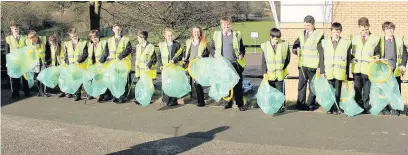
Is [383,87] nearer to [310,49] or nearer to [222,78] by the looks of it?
[310,49]

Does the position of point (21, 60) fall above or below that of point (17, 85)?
Answer: above

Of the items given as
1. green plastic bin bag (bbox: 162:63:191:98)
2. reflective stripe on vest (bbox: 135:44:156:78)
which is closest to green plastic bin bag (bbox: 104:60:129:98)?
reflective stripe on vest (bbox: 135:44:156:78)

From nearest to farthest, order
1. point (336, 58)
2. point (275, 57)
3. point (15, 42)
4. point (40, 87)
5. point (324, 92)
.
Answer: point (336, 58) → point (324, 92) → point (275, 57) → point (15, 42) → point (40, 87)

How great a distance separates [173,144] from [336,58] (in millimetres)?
2929

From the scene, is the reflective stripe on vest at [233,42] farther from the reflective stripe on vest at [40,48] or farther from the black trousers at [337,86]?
the reflective stripe on vest at [40,48]

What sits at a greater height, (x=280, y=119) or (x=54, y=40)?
(x=54, y=40)

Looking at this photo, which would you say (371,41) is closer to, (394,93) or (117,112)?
(394,93)

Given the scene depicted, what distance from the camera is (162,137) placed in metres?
6.89

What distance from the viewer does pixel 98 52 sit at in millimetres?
9375

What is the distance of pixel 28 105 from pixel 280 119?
16.0 feet

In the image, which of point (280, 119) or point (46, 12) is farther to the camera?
point (46, 12)

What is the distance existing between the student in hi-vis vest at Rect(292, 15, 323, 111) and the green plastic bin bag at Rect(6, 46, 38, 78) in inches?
209

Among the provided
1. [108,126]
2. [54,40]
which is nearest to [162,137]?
[108,126]

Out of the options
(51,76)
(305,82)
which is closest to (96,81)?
(51,76)
